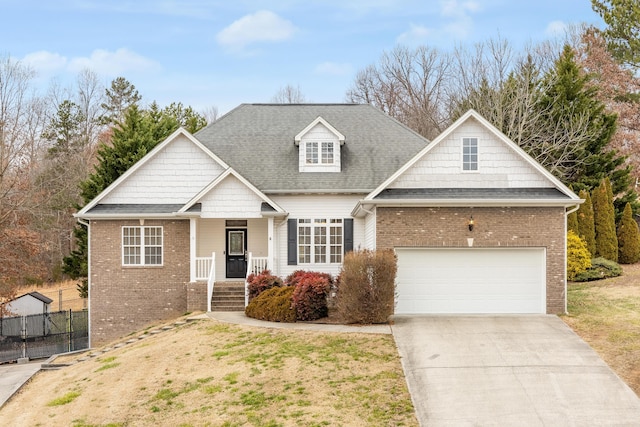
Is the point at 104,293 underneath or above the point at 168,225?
underneath

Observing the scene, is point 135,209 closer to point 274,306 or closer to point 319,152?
point 319,152

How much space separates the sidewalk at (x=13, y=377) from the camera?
17.0 metres

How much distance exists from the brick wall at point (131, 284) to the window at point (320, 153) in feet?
16.5

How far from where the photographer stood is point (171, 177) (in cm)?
2334

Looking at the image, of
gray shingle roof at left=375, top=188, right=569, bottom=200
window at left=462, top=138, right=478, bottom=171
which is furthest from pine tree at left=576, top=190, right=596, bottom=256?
window at left=462, top=138, right=478, bottom=171

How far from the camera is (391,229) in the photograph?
19.2 meters

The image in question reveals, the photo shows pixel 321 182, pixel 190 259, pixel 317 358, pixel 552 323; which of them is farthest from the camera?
pixel 321 182

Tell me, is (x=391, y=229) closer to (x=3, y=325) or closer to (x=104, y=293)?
(x=104, y=293)

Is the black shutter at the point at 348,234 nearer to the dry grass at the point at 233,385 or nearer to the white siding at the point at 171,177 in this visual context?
the white siding at the point at 171,177

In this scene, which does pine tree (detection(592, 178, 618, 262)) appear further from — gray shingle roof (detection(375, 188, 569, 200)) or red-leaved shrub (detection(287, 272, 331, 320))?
red-leaved shrub (detection(287, 272, 331, 320))

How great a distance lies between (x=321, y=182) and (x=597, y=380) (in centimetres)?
1272

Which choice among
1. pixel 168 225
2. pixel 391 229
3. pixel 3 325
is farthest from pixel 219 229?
pixel 3 325

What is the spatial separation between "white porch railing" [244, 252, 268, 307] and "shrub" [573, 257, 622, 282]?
11.9 meters

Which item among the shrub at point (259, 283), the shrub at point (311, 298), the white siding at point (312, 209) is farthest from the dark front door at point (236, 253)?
the shrub at point (311, 298)
